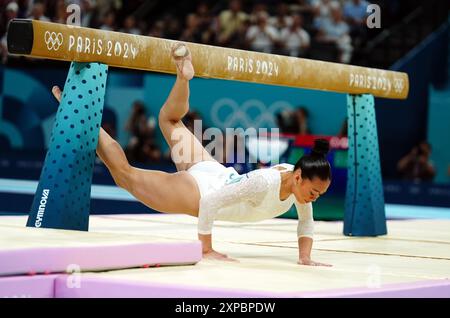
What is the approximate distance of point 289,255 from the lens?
460 centimetres

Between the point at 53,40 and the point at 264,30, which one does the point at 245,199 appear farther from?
the point at 264,30

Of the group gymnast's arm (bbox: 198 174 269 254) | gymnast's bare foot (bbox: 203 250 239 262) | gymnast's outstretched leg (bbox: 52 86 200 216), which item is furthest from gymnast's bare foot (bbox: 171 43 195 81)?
gymnast's bare foot (bbox: 203 250 239 262)

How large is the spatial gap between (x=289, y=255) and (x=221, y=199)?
70cm

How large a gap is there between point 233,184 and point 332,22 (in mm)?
8270

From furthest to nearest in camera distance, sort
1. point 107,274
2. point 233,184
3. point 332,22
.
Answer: point 332,22, point 233,184, point 107,274

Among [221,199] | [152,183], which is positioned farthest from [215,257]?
[152,183]

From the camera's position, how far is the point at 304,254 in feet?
13.8

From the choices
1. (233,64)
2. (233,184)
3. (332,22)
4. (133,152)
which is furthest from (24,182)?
(233,184)

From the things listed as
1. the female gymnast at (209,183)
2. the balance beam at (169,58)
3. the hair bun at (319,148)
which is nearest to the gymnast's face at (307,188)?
the female gymnast at (209,183)

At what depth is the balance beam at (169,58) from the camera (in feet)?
13.4

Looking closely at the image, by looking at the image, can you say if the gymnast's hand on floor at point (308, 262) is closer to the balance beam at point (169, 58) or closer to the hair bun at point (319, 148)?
the hair bun at point (319, 148)

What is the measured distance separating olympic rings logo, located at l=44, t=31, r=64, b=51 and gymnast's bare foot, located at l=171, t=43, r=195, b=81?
1.95ft
